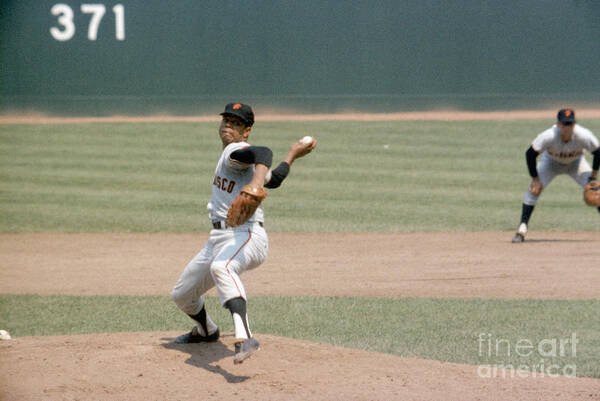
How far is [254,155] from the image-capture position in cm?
421

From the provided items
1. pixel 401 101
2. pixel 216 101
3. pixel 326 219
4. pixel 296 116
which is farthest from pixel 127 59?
pixel 326 219

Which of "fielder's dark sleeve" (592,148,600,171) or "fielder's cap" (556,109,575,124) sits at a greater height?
"fielder's cap" (556,109,575,124)

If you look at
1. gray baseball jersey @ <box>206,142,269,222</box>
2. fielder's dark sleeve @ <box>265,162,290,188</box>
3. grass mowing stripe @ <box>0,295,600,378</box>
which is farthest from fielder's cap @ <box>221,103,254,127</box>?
grass mowing stripe @ <box>0,295,600,378</box>

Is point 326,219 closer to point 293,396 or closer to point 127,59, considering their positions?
point 293,396

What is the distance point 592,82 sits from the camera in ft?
76.3

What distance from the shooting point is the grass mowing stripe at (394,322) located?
4945 mm

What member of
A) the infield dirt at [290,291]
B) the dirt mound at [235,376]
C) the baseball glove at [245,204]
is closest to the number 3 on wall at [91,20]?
the infield dirt at [290,291]

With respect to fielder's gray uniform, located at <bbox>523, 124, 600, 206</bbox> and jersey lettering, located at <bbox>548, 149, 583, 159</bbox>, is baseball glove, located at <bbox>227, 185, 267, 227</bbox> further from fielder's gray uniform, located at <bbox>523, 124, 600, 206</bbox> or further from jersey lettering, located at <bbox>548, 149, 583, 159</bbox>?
jersey lettering, located at <bbox>548, 149, 583, 159</bbox>

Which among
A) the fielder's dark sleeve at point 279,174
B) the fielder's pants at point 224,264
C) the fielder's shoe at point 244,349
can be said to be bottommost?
the fielder's shoe at point 244,349

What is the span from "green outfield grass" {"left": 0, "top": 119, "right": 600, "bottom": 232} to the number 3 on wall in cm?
285

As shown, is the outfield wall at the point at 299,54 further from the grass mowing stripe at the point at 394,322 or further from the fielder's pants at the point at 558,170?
the grass mowing stripe at the point at 394,322

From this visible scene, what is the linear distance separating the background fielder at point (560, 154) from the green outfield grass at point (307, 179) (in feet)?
4.11

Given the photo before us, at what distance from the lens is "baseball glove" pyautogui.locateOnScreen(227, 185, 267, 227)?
13.5 ft

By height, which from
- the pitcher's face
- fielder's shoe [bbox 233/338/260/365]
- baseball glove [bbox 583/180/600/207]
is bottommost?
fielder's shoe [bbox 233/338/260/365]
